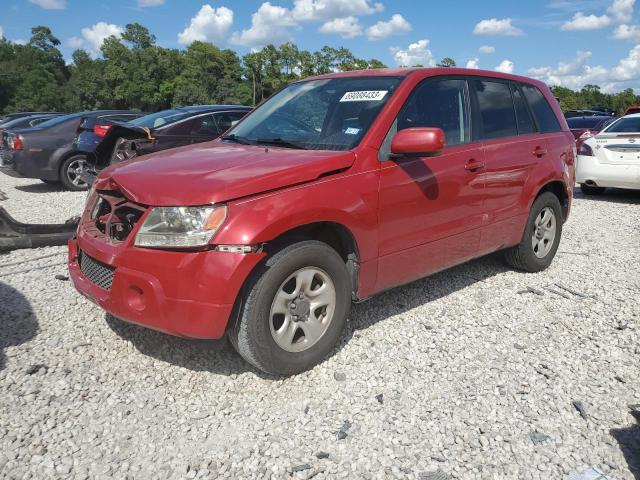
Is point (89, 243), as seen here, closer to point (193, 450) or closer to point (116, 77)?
point (193, 450)

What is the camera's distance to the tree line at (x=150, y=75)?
73.9 m

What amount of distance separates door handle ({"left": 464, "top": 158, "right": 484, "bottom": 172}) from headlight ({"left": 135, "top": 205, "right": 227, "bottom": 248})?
2.11 meters

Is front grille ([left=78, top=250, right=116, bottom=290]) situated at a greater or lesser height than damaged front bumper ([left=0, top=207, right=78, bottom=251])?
greater

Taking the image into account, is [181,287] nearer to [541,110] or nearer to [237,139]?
[237,139]

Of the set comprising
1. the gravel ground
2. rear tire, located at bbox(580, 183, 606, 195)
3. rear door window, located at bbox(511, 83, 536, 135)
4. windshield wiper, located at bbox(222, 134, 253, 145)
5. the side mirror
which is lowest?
the gravel ground

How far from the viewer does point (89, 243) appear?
3312 mm

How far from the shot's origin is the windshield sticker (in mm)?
3770

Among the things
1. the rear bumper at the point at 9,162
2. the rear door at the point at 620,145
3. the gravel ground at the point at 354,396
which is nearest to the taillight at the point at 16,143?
the rear bumper at the point at 9,162

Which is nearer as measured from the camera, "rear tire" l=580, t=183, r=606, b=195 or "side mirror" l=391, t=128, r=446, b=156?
"side mirror" l=391, t=128, r=446, b=156

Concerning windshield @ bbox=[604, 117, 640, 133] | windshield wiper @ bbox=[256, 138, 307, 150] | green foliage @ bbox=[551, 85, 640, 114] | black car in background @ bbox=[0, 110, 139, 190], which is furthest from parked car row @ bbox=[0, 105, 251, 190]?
green foliage @ bbox=[551, 85, 640, 114]

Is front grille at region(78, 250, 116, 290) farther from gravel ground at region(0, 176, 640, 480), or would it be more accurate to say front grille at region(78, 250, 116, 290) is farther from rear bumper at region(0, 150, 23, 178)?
rear bumper at region(0, 150, 23, 178)

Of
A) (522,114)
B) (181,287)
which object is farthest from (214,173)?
(522,114)

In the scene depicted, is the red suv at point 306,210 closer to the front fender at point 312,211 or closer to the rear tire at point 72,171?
the front fender at point 312,211

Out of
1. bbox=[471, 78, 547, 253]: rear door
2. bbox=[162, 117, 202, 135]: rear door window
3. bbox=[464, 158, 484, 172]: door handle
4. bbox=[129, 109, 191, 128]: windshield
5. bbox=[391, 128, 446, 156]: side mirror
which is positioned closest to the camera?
bbox=[391, 128, 446, 156]: side mirror
